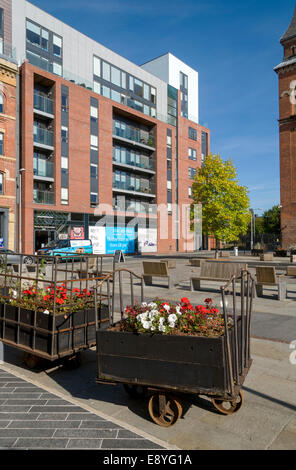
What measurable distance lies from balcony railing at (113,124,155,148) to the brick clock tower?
16938mm

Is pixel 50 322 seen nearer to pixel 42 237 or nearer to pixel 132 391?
pixel 132 391

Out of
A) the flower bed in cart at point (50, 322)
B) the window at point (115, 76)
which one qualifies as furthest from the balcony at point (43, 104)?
the flower bed in cart at point (50, 322)

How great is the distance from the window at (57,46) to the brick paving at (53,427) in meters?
36.7

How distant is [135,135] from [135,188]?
6666mm

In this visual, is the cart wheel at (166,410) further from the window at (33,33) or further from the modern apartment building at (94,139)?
the window at (33,33)

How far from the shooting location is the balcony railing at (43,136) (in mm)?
31280

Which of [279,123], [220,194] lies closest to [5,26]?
[220,194]

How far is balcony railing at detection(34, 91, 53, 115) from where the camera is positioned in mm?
31203

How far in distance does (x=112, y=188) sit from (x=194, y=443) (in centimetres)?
3661

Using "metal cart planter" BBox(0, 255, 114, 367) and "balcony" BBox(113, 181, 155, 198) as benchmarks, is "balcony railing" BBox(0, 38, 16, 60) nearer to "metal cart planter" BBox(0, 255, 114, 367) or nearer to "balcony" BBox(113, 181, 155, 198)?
"balcony" BBox(113, 181, 155, 198)

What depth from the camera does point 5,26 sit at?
98.1ft

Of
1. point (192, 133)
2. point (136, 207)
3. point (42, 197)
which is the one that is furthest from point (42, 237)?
point (192, 133)

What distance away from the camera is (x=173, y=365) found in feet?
10.8

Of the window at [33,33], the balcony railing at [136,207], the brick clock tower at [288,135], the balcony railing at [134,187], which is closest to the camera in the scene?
the window at [33,33]
